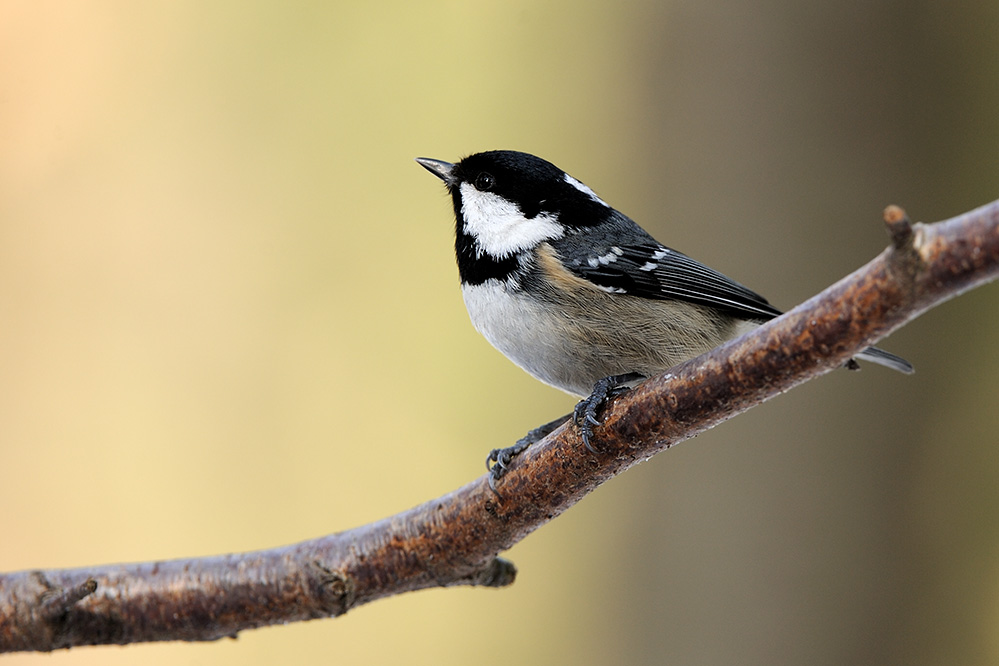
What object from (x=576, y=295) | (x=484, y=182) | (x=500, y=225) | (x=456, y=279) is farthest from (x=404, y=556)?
(x=456, y=279)

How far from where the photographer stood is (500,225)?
2387mm

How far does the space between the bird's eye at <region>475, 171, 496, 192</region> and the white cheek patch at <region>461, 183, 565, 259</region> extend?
1 cm

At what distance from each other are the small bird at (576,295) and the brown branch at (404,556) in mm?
151

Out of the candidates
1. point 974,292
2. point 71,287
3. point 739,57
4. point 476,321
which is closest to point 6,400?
point 71,287

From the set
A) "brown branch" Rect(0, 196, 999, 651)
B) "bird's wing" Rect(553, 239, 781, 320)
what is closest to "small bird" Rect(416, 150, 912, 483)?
"bird's wing" Rect(553, 239, 781, 320)

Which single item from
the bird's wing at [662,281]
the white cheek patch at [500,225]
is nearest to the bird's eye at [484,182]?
the white cheek patch at [500,225]

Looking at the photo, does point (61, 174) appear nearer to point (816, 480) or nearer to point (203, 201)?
point (203, 201)

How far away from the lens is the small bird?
7.06ft

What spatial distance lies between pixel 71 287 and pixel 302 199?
1104 mm

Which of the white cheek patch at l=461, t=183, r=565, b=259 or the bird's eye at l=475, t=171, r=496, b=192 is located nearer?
the white cheek patch at l=461, t=183, r=565, b=259

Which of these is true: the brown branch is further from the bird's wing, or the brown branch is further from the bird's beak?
the bird's beak

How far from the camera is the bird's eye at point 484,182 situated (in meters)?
2.51

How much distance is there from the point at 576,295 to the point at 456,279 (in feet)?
6.80

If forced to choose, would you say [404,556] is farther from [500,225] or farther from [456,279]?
[456,279]
